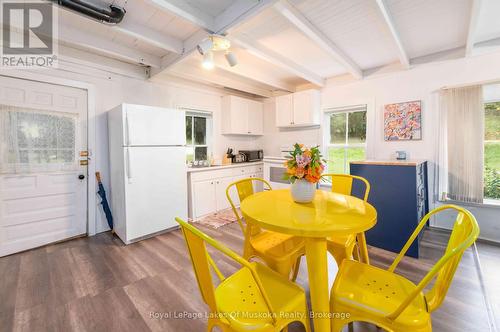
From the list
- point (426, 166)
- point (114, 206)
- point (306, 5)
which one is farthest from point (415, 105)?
point (114, 206)

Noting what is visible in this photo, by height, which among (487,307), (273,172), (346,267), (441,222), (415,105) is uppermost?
(415,105)

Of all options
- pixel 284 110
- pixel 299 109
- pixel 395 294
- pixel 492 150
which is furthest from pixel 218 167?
pixel 492 150

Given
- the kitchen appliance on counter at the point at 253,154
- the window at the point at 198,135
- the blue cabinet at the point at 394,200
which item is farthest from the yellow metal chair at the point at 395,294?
the kitchen appliance on counter at the point at 253,154

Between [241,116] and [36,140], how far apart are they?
126 inches

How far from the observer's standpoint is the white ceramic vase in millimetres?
1609

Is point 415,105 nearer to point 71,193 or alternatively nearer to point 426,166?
point 426,166

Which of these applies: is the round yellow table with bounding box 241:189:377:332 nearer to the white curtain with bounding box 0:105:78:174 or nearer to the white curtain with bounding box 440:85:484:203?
the white curtain with bounding box 440:85:484:203

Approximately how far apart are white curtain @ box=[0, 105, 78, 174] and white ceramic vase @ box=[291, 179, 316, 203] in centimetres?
301

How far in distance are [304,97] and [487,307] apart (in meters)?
3.49

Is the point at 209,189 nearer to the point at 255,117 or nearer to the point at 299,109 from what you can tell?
the point at 255,117

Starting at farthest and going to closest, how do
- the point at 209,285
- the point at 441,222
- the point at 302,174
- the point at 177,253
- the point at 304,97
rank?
the point at 304,97, the point at 441,222, the point at 177,253, the point at 302,174, the point at 209,285

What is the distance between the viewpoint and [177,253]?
2.55 m

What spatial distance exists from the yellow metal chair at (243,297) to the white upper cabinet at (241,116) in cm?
354

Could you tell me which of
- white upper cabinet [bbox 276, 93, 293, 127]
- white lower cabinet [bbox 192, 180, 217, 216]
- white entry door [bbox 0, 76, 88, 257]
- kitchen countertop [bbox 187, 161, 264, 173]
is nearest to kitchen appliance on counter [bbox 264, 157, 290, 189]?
kitchen countertop [bbox 187, 161, 264, 173]
